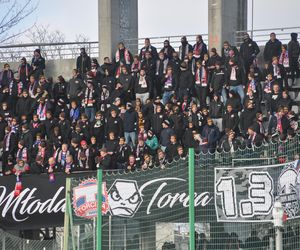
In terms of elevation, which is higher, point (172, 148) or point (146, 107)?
point (146, 107)

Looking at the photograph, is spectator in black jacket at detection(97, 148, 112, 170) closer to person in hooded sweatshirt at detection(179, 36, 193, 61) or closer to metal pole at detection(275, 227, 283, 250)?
person in hooded sweatshirt at detection(179, 36, 193, 61)

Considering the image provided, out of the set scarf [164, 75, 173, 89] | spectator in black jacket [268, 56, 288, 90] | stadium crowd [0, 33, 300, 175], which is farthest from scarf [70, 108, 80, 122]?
spectator in black jacket [268, 56, 288, 90]

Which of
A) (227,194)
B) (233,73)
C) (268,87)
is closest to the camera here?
(227,194)

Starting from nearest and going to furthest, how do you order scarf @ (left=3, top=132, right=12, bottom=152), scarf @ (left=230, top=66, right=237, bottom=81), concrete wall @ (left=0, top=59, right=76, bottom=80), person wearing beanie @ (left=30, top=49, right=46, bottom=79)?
scarf @ (left=230, top=66, right=237, bottom=81)
scarf @ (left=3, top=132, right=12, bottom=152)
person wearing beanie @ (left=30, top=49, right=46, bottom=79)
concrete wall @ (left=0, top=59, right=76, bottom=80)

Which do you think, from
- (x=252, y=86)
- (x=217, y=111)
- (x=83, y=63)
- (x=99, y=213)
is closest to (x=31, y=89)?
(x=83, y=63)

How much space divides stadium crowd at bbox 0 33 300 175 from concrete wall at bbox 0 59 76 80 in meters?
1.59

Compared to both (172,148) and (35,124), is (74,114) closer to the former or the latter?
(35,124)

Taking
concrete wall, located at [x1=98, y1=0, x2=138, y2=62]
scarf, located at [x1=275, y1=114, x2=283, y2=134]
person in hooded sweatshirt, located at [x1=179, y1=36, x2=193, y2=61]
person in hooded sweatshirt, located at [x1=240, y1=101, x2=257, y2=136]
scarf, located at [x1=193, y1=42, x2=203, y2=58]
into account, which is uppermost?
concrete wall, located at [x1=98, y1=0, x2=138, y2=62]

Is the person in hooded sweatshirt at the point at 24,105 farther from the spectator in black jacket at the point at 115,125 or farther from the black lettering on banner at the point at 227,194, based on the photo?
the black lettering on banner at the point at 227,194

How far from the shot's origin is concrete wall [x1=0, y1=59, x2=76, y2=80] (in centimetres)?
3133

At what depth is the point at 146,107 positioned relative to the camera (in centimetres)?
2570

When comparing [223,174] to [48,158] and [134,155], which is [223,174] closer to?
[134,155]

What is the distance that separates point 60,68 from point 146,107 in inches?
260

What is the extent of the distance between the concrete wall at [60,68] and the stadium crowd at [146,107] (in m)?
1.59
